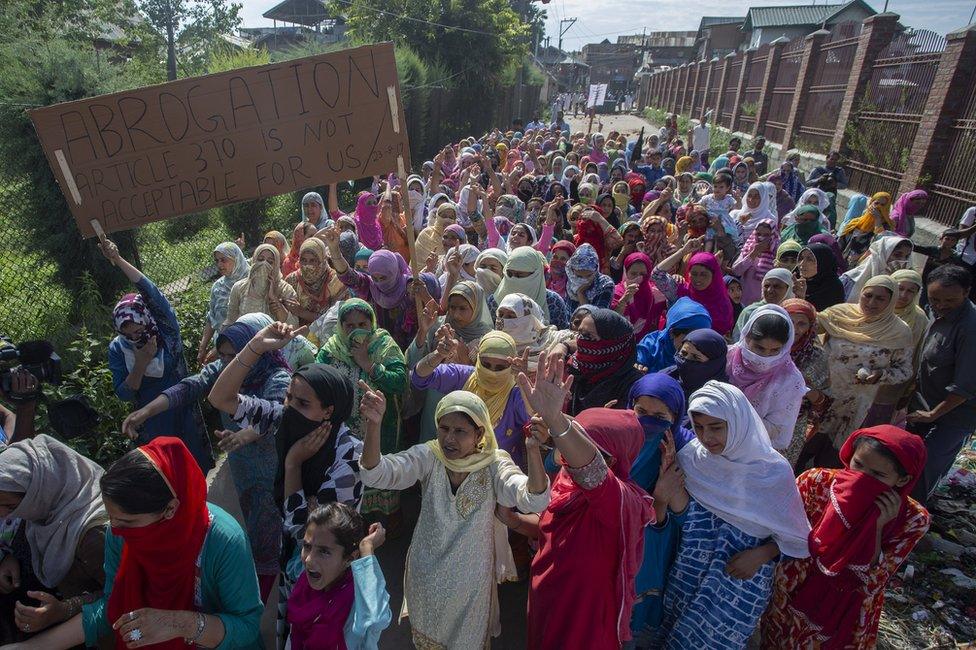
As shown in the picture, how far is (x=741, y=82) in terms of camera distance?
20984 millimetres

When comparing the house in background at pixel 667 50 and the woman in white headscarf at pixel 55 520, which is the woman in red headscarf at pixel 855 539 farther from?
the house in background at pixel 667 50

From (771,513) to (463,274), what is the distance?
300 cm

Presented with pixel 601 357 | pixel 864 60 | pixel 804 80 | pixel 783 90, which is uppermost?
pixel 864 60

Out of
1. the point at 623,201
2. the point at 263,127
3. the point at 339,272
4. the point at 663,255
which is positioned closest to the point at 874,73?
the point at 623,201

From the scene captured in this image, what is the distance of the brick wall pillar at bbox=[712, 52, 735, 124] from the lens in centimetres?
2311

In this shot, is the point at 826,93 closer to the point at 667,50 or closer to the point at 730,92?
the point at 730,92

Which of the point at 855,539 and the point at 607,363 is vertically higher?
the point at 607,363

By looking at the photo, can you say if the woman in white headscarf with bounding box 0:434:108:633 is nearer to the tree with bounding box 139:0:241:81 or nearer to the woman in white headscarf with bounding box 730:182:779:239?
the woman in white headscarf with bounding box 730:182:779:239

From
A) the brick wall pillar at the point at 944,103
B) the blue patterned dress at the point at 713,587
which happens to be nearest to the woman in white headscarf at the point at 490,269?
the blue patterned dress at the point at 713,587

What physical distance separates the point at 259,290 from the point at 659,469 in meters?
3.15

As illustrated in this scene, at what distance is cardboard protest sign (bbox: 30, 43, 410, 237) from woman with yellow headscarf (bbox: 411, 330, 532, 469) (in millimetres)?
1088

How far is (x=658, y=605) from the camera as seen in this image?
2.50 m

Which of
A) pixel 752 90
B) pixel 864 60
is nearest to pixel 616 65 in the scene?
pixel 752 90

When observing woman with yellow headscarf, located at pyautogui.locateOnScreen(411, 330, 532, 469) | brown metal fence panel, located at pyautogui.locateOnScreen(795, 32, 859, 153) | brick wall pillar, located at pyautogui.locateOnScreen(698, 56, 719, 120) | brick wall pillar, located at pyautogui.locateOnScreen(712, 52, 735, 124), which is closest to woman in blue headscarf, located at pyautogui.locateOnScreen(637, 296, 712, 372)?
woman with yellow headscarf, located at pyautogui.locateOnScreen(411, 330, 532, 469)
